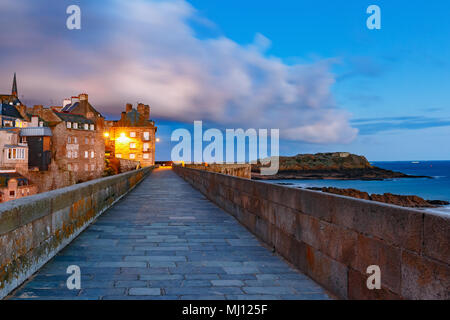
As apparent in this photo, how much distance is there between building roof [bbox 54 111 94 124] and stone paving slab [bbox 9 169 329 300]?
216ft

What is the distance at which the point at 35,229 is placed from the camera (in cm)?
426

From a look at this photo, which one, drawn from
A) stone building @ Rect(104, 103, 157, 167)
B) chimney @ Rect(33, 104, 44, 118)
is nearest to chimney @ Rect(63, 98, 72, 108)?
chimney @ Rect(33, 104, 44, 118)

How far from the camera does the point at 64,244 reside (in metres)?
5.59

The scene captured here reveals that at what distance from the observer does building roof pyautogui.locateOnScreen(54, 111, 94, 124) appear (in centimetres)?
6680

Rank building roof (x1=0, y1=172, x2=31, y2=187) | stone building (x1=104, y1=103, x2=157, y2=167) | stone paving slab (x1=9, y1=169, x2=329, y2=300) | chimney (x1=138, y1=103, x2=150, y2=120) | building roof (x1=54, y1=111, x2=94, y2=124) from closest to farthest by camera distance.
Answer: stone paving slab (x1=9, y1=169, x2=329, y2=300) → building roof (x1=0, y1=172, x2=31, y2=187) → building roof (x1=54, y1=111, x2=94, y2=124) → stone building (x1=104, y1=103, x2=157, y2=167) → chimney (x1=138, y1=103, x2=150, y2=120)

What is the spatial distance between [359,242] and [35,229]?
143 inches

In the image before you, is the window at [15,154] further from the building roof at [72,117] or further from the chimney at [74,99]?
the chimney at [74,99]

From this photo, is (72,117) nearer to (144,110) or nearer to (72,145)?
(72,145)

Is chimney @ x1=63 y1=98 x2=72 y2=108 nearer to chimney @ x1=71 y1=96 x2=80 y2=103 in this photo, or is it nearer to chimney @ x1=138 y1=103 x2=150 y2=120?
chimney @ x1=71 y1=96 x2=80 y2=103

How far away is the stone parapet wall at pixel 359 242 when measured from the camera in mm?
2424

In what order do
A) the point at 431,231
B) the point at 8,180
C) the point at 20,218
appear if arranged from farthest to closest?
1. the point at 8,180
2. the point at 20,218
3. the point at 431,231
